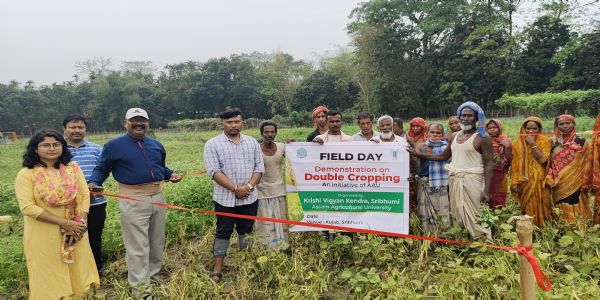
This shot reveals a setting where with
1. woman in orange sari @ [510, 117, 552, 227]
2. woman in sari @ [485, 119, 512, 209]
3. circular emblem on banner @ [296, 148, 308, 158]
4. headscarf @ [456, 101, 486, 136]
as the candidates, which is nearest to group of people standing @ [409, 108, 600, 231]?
woman in orange sari @ [510, 117, 552, 227]

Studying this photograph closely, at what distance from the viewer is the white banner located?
13.0ft

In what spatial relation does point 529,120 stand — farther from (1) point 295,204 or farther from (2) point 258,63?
(2) point 258,63

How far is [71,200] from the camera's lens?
3.18m

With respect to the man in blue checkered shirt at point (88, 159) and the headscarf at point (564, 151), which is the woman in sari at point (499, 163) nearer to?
the headscarf at point (564, 151)

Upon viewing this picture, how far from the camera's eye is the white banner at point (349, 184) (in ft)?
13.0

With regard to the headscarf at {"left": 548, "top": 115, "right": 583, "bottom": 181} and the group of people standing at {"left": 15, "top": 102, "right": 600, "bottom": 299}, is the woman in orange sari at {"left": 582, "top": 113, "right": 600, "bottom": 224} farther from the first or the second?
the headscarf at {"left": 548, "top": 115, "right": 583, "bottom": 181}

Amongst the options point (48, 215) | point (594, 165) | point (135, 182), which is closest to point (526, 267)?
point (594, 165)

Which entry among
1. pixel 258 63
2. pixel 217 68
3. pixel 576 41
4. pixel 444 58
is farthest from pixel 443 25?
pixel 258 63

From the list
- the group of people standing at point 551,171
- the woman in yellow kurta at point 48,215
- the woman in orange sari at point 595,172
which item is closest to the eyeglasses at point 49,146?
the woman in yellow kurta at point 48,215

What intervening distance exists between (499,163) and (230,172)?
3.19 meters

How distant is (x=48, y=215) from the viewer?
10.0 feet

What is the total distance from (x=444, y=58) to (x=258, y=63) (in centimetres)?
3430

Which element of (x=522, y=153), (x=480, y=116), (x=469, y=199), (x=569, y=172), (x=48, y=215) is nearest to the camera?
(x=48, y=215)

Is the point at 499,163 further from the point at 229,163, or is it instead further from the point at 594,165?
the point at 229,163
